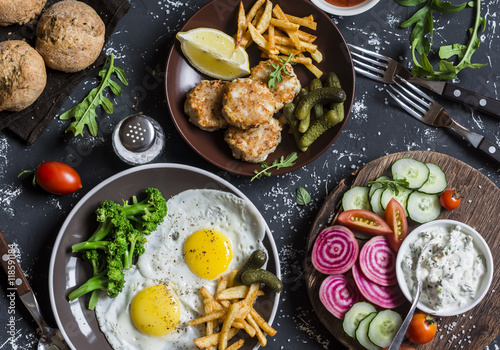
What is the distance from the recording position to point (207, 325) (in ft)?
13.1

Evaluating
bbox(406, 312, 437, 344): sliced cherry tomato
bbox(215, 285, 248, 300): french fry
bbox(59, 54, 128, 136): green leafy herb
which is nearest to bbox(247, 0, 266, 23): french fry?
bbox(59, 54, 128, 136): green leafy herb

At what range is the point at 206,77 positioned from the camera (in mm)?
4254

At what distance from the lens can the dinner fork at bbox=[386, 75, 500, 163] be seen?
Result: 433cm

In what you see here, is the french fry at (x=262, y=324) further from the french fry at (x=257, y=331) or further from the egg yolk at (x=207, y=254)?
the egg yolk at (x=207, y=254)

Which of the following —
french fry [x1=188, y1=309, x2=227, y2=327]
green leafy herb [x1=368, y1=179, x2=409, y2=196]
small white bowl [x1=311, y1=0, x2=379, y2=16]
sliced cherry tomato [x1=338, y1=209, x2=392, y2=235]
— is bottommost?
french fry [x1=188, y1=309, x2=227, y2=327]

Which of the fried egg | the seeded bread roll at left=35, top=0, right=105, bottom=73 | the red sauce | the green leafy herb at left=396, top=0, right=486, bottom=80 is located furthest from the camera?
the green leafy herb at left=396, top=0, right=486, bottom=80

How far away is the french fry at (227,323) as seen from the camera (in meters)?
3.87

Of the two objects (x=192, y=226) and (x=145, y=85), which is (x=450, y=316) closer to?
(x=192, y=226)

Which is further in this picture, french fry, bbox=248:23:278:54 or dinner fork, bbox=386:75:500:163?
dinner fork, bbox=386:75:500:163

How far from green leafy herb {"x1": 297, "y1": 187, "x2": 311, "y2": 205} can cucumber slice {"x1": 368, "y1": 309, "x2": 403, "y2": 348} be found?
3.71ft

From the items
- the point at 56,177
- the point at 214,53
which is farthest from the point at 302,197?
the point at 56,177

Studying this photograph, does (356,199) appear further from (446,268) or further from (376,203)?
(446,268)

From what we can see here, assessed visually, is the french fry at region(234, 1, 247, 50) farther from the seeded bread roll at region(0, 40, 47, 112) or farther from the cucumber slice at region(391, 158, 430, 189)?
the cucumber slice at region(391, 158, 430, 189)

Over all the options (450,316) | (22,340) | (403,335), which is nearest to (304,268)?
(403,335)
